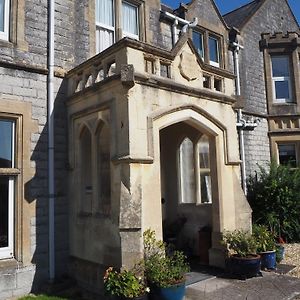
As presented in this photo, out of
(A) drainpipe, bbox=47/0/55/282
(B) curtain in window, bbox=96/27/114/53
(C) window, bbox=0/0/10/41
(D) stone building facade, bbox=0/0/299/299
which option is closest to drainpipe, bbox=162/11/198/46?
(B) curtain in window, bbox=96/27/114/53

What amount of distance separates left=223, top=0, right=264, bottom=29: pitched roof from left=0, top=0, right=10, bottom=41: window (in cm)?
884

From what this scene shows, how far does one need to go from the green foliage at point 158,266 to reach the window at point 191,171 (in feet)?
10.6

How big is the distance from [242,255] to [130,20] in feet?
20.8

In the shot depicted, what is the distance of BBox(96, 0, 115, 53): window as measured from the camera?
353 inches

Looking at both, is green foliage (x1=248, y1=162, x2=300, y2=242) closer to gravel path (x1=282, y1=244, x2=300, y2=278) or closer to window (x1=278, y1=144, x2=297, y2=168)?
gravel path (x1=282, y1=244, x2=300, y2=278)

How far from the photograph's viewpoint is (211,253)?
317 inches

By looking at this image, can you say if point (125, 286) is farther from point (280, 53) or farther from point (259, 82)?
point (280, 53)

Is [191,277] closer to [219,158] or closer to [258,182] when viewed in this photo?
[219,158]

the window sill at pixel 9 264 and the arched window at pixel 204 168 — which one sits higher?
the arched window at pixel 204 168

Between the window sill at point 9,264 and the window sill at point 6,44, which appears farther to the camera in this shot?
the window sill at point 6,44

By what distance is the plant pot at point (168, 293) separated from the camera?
572 centimetres

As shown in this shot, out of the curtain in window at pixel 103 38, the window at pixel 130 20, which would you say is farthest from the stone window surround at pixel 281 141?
the curtain in window at pixel 103 38

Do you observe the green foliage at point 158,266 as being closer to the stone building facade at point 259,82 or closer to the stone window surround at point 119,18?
the stone window surround at point 119,18

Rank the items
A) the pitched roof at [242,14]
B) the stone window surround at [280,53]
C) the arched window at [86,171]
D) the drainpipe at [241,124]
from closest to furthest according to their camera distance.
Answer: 1. the arched window at [86,171]
2. the drainpipe at [241,124]
3. the stone window surround at [280,53]
4. the pitched roof at [242,14]
